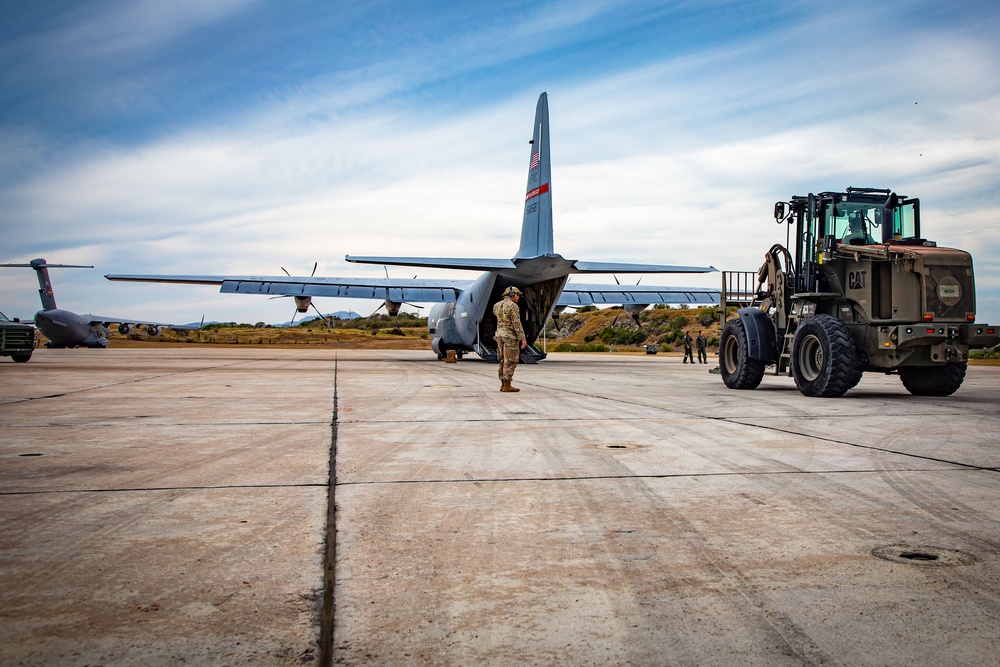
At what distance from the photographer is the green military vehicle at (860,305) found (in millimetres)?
11891

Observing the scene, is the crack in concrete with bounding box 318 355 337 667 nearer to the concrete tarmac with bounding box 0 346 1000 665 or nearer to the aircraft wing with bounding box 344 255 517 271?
the concrete tarmac with bounding box 0 346 1000 665

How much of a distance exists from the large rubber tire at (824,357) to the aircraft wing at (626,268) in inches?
Answer: 450

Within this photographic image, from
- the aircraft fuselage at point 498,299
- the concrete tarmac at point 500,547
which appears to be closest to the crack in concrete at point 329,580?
the concrete tarmac at point 500,547

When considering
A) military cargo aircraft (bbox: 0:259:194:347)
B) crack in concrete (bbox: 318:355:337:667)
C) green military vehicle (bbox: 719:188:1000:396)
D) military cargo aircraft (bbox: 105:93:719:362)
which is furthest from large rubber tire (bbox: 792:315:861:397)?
A: military cargo aircraft (bbox: 0:259:194:347)

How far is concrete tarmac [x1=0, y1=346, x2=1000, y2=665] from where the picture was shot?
2.57 m

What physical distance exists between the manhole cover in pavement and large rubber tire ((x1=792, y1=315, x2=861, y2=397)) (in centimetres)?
912

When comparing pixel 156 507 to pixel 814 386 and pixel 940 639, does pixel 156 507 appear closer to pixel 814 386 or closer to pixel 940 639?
pixel 940 639

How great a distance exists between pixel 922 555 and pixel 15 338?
29.6 metres

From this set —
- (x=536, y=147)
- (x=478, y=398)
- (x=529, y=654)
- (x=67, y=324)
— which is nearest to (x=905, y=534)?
(x=529, y=654)

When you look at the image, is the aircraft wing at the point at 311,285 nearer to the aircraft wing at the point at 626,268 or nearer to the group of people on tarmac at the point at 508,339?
the aircraft wing at the point at 626,268

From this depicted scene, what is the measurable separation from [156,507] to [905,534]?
4.05 metres

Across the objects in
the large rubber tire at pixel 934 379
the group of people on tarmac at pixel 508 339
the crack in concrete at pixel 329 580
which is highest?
the group of people on tarmac at pixel 508 339

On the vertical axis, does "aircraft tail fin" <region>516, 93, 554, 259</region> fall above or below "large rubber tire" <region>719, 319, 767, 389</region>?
above

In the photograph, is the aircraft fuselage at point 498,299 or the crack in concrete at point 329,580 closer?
the crack in concrete at point 329,580
